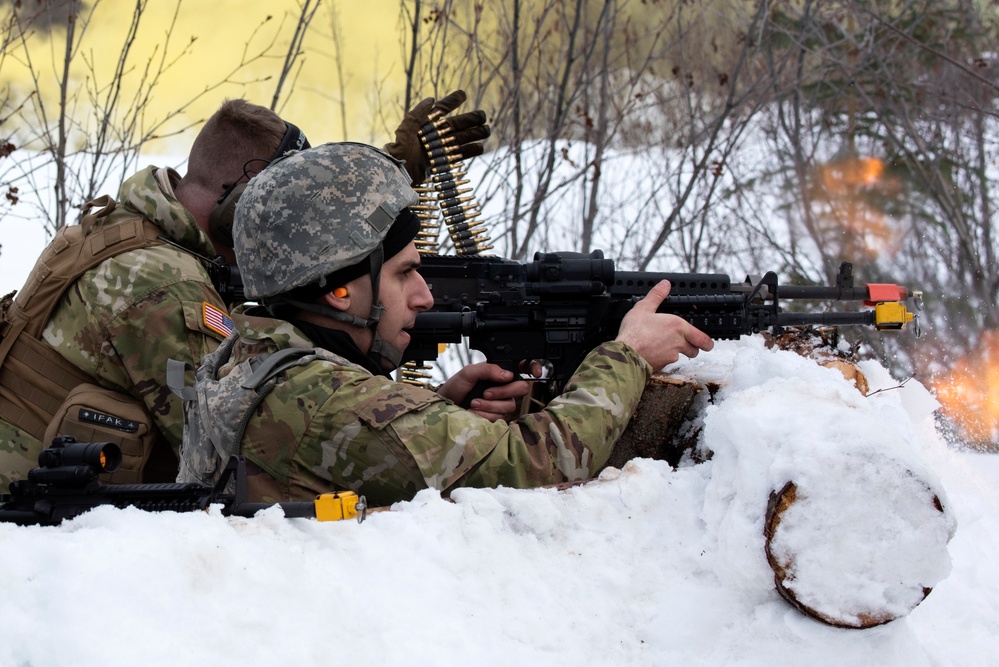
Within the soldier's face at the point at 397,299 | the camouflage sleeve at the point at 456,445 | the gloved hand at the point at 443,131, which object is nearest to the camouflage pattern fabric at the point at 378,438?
the camouflage sleeve at the point at 456,445

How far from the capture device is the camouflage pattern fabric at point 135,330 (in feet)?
11.5

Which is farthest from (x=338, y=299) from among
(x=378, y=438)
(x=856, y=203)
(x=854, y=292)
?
(x=856, y=203)

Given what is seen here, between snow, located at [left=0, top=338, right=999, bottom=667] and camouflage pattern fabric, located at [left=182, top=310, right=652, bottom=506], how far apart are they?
0.53ft

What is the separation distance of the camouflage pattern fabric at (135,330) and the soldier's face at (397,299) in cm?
93

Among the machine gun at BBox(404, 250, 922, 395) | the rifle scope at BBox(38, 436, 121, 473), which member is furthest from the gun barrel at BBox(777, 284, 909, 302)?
the rifle scope at BBox(38, 436, 121, 473)

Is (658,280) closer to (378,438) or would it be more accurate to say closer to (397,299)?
(397,299)

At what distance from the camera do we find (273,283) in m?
2.77

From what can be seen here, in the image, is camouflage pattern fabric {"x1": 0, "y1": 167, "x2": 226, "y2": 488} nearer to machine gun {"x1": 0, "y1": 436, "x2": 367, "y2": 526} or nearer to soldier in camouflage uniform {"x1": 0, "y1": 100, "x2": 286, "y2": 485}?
soldier in camouflage uniform {"x1": 0, "y1": 100, "x2": 286, "y2": 485}

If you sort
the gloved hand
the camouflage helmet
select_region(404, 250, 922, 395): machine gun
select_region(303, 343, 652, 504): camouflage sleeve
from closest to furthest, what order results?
select_region(303, 343, 652, 504): camouflage sleeve, the camouflage helmet, select_region(404, 250, 922, 395): machine gun, the gloved hand

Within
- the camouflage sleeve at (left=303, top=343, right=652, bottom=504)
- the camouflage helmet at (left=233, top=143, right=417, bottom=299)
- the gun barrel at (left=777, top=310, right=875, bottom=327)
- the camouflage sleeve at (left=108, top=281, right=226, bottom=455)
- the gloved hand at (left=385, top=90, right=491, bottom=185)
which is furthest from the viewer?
the gloved hand at (left=385, top=90, right=491, bottom=185)

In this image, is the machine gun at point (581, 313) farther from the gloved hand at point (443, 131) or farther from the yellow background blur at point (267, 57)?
the yellow background blur at point (267, 57)

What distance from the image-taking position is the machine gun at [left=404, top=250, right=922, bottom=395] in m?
3.64

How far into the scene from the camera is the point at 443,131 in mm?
5039

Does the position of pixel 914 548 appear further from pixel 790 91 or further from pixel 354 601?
pixel 790 91
